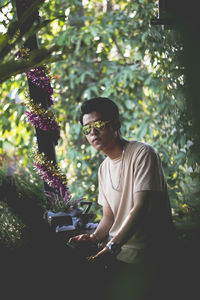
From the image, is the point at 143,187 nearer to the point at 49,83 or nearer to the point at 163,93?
the point at 49,83

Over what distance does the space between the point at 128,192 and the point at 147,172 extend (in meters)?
0.18

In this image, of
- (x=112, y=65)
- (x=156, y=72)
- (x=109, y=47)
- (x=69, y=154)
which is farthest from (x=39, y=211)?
(x=109, y=47)

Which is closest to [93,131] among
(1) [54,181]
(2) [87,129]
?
(2) [87,129]

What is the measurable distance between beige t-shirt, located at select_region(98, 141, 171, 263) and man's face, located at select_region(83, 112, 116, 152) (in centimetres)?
10

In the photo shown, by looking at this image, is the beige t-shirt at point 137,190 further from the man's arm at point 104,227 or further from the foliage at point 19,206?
the foliage at point 19,206

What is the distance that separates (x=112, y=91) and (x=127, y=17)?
86cm

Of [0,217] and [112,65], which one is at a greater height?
[112,65]

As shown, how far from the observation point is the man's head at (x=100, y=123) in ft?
5.35

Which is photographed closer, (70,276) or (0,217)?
(70,276)

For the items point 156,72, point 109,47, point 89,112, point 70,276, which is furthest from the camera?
point 109,47

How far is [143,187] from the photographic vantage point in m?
1.45

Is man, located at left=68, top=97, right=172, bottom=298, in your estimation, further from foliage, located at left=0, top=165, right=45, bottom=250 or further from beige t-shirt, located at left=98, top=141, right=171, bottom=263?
foliage, located at left=0, top=165, right=45, bottom=250

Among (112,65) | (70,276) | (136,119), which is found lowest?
(70,276)

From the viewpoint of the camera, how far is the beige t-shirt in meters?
1.48
